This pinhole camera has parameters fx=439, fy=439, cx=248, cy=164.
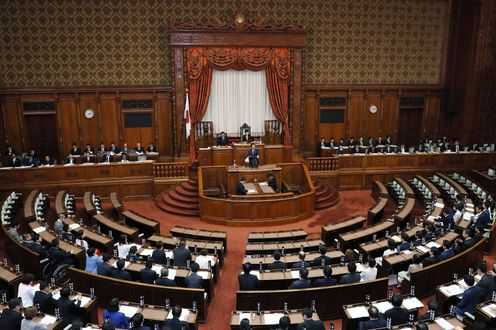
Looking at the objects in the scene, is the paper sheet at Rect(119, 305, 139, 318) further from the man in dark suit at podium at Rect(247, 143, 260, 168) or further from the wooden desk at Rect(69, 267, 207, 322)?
the man in dark suit at podium at Rect(247, 143, 260, 168)

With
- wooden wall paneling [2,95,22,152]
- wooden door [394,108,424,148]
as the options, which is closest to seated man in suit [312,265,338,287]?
wooden door [394,108,424,148]


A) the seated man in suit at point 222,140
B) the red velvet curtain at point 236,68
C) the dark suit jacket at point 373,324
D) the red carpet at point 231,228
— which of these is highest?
the red velvet curtain at point 236,68

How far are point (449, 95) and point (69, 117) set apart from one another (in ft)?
54.5

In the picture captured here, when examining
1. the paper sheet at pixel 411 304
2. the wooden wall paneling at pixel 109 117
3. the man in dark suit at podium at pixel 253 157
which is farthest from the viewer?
the wooden wall paneling at pixel 109 117

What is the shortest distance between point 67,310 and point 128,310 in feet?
3.14

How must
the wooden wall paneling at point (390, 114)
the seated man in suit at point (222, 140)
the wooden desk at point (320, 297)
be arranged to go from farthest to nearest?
1. the wooden wall paneling at point (390, 114)
2. the seated man in suit at point (222, 140)
3. the wooden desk at point (320, 297)

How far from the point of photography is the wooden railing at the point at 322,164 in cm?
1723

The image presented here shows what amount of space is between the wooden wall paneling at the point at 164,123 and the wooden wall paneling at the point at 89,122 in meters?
2.46

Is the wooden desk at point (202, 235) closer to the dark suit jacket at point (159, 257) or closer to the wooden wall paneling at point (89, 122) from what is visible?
the dark suit jacket at point (159, 257)

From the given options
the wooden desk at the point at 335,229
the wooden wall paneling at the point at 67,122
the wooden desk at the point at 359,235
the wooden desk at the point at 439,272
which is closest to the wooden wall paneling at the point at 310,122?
the wooden desk at the point at 335,229

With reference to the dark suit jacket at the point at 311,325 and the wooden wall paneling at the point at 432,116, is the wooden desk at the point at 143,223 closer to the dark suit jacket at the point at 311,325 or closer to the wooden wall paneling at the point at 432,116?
the dark suit jacket at the point at 311,325

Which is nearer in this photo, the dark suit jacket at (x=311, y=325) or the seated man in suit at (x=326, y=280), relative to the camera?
the dark suit jacket at (x=311, y=325)

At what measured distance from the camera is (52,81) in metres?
17.6

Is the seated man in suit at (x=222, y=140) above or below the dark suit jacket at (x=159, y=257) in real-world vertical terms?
above
